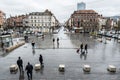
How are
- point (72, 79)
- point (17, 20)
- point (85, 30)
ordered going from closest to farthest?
point (72, 79) < point (85, 30) < point (17, 20)

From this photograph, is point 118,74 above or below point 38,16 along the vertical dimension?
below

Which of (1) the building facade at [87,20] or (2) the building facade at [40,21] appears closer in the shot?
(1) the building facade at [87,20]

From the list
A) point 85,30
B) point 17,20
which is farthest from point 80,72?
point 17,20

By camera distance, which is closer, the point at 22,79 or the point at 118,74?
the point at 22,79

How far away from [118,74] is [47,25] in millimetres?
126789

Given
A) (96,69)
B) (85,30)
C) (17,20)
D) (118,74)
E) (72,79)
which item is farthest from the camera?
(17,20)

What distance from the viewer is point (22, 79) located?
64.1 ft

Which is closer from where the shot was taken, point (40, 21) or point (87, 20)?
point (40, 21)

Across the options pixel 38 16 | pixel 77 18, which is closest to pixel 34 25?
pixel 38 16

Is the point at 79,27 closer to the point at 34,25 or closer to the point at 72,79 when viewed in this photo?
the point at 34,25

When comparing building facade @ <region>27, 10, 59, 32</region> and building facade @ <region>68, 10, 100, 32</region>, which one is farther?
building facade @ <region>27, 10, 59, 32</region>

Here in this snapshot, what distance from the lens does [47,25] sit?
147 meters

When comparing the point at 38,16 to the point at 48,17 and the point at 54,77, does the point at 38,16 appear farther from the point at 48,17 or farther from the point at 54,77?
the point at 54,77

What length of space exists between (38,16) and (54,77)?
128 m
